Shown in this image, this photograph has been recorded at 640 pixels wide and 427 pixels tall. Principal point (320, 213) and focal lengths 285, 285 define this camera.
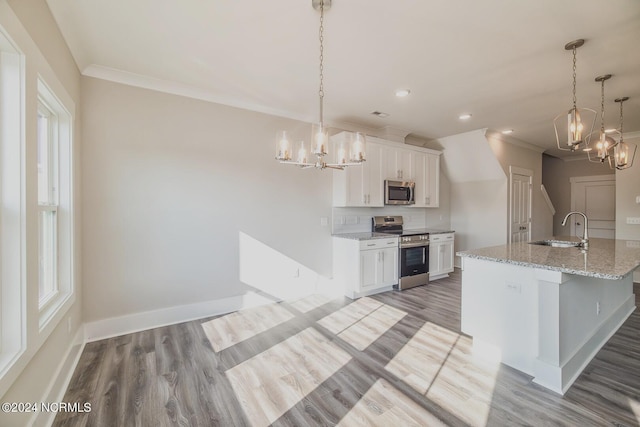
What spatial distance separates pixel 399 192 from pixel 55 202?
4.33m

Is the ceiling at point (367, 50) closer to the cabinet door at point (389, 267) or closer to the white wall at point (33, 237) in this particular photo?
the white wall at point (33, 237)

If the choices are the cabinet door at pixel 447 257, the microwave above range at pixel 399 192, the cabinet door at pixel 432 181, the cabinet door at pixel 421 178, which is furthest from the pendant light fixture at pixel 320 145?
the cabinet door at pixel 447 257

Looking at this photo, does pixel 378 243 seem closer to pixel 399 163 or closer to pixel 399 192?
pixel 399 192

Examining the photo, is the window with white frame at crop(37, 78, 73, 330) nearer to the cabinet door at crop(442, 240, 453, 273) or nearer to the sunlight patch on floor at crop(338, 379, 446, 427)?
the sunlight patch on floor at crop(338, 379, 446, 427)

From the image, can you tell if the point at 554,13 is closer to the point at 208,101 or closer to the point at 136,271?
the point at 208,101

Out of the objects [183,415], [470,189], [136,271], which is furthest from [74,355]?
[470,189]

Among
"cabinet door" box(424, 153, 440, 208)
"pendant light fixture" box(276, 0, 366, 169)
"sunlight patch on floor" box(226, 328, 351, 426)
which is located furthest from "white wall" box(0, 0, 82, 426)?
"cabinet door" box(424, 153, 440, 208)

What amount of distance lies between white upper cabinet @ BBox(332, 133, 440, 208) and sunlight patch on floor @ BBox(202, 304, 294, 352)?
1.82m

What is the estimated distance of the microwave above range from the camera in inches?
184

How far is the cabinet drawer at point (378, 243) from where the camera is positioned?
161 inches

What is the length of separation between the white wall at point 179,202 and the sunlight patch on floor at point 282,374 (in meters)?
1.27

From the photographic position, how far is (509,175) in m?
5.39

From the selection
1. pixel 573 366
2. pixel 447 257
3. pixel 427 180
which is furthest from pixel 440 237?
pixel 573 366

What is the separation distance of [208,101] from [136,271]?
2.07 m
